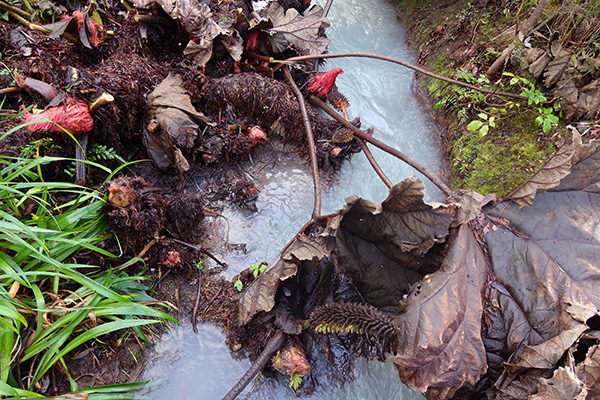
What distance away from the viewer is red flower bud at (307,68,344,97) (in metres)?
2.69

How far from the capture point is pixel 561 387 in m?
1.28

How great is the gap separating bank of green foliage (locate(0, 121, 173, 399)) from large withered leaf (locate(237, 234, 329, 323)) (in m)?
0.44

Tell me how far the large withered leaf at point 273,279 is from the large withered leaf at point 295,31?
1.74 metres

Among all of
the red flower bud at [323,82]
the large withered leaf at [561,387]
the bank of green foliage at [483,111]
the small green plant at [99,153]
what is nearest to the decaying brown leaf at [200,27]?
the red flower bud at [323,82]

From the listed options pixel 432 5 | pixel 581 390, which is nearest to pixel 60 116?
pixel 581 390

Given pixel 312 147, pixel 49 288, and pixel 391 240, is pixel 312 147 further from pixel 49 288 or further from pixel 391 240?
pixel 49 288

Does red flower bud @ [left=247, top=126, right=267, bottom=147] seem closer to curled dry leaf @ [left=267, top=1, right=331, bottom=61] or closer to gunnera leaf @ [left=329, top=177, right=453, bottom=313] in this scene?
curled dry leaf @ [left=267, top=1, right=331, bottom=61]

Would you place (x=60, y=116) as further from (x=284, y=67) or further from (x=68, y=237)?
(x=284, y=67)

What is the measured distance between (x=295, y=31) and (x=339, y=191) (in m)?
1.38

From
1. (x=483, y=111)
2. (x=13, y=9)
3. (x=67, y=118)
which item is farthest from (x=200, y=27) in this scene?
(x=483, y=111)

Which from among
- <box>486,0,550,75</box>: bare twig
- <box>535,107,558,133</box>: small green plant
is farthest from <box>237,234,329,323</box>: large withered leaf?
<box>486,0,550,75</box>: bare twig

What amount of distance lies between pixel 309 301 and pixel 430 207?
0.89 metres

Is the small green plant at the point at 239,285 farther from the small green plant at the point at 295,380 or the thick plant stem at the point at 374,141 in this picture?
the thick plant stem at the point at 374,141

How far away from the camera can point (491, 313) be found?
1.65m
